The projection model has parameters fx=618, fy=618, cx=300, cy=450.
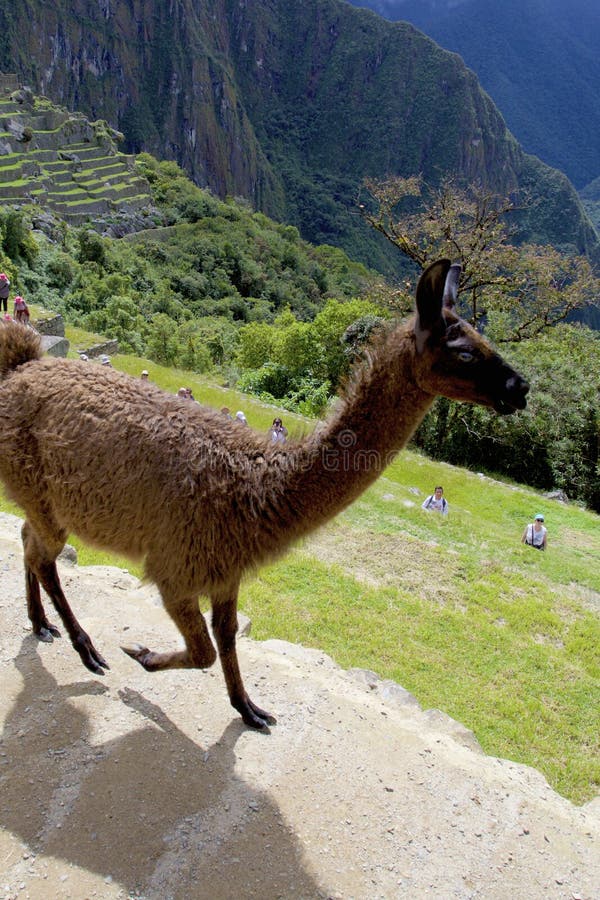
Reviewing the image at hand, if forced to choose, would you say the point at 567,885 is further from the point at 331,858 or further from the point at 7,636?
the point at 7,636

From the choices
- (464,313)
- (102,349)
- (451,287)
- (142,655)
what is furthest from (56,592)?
(464,313)

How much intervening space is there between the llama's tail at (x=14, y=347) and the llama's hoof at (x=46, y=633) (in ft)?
6.58

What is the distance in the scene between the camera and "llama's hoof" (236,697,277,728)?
13.9ft

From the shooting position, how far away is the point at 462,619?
7.67 metres

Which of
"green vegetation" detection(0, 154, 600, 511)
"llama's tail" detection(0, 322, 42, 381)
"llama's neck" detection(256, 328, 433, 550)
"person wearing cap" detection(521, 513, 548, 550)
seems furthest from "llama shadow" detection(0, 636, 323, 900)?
"person wearing cap" detection(521, 513, 548, 550)

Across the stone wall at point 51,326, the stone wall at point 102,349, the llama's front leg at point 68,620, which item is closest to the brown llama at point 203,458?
the llama's front leg at point 68,620

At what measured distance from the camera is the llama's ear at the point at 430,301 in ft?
9.49

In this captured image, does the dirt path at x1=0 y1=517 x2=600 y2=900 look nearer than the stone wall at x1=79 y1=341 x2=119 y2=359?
Yes

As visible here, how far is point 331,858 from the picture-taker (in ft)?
11.3

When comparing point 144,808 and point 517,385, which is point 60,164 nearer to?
point 144,808

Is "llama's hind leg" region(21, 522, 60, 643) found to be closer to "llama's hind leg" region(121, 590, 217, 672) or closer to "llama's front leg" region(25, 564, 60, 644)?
"llama's front leg" region(25, 564, 60, 644)

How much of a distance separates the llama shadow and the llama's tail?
229cm

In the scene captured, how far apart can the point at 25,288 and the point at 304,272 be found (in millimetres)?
56620

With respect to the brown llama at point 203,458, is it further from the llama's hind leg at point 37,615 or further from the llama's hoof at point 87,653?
the llama's hind leg at point 37,615
